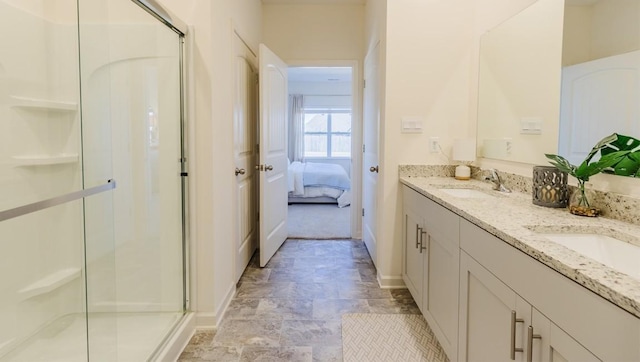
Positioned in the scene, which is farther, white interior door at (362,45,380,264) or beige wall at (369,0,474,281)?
white interior door at (362,45,380,264)

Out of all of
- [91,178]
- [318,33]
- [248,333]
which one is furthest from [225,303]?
[318,33]

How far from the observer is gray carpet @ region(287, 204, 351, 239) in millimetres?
4406

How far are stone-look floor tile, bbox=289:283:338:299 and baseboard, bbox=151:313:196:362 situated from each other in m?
0.76

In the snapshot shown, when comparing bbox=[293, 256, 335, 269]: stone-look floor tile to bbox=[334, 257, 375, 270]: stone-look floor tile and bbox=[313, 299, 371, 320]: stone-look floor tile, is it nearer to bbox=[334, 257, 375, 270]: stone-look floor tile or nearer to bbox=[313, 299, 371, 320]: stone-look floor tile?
bbox=[334, 257, 375, 270]: stone-look floor tile

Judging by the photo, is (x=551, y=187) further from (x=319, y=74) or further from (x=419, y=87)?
(x=319, y=74)

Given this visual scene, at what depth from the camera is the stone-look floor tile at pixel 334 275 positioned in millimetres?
3010

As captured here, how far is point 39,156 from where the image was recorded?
198 centimetres

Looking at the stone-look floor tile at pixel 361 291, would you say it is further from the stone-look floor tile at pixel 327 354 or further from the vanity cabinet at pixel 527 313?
the vanity cabinet at pixel 527 313

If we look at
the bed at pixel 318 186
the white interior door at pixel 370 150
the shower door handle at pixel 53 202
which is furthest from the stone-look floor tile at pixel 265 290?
the bed at pixel 318 186

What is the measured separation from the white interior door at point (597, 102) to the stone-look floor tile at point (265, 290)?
6.51 feet

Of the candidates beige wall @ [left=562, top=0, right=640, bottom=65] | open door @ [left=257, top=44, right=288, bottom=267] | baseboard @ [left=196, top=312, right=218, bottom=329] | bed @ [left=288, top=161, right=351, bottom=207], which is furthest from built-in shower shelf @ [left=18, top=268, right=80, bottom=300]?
bed @ [left=288, top=161, right=351, bottom=207]

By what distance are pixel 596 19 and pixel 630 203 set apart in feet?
2.52

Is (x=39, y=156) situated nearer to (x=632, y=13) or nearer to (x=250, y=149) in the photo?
(x=250, y=149)

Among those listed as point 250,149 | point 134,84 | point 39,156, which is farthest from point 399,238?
point 39,156
